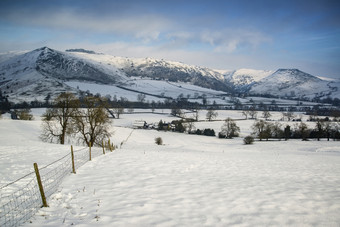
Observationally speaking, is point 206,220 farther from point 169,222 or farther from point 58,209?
point 58,209

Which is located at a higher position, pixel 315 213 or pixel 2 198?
pixel 315 213

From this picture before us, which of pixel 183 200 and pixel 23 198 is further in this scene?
pixel 23 198

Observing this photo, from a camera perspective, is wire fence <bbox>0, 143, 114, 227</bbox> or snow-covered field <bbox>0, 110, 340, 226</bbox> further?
wire fence <bbox>0, 143, 114, 227</bbox>

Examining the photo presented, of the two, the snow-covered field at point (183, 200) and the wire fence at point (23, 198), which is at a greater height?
the snow-covered field at point (183, 200)

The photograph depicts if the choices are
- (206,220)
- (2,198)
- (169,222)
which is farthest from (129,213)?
(2,198)

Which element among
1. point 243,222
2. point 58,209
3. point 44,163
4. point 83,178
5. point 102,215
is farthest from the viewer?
point 44,163

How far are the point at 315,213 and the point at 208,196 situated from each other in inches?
172

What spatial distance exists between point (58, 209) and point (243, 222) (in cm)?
758

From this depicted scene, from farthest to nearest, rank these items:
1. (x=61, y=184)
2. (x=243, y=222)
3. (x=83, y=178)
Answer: (x=83, y=178)
(x=61, y=184)
(x=243, y=222)

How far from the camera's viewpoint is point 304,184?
1219cm

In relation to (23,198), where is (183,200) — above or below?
above

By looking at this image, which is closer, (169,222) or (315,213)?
(169,222)

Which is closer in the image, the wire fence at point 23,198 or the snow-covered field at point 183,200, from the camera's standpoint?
the snow-covered field at point 183,200

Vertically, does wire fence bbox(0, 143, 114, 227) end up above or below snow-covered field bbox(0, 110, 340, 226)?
below
